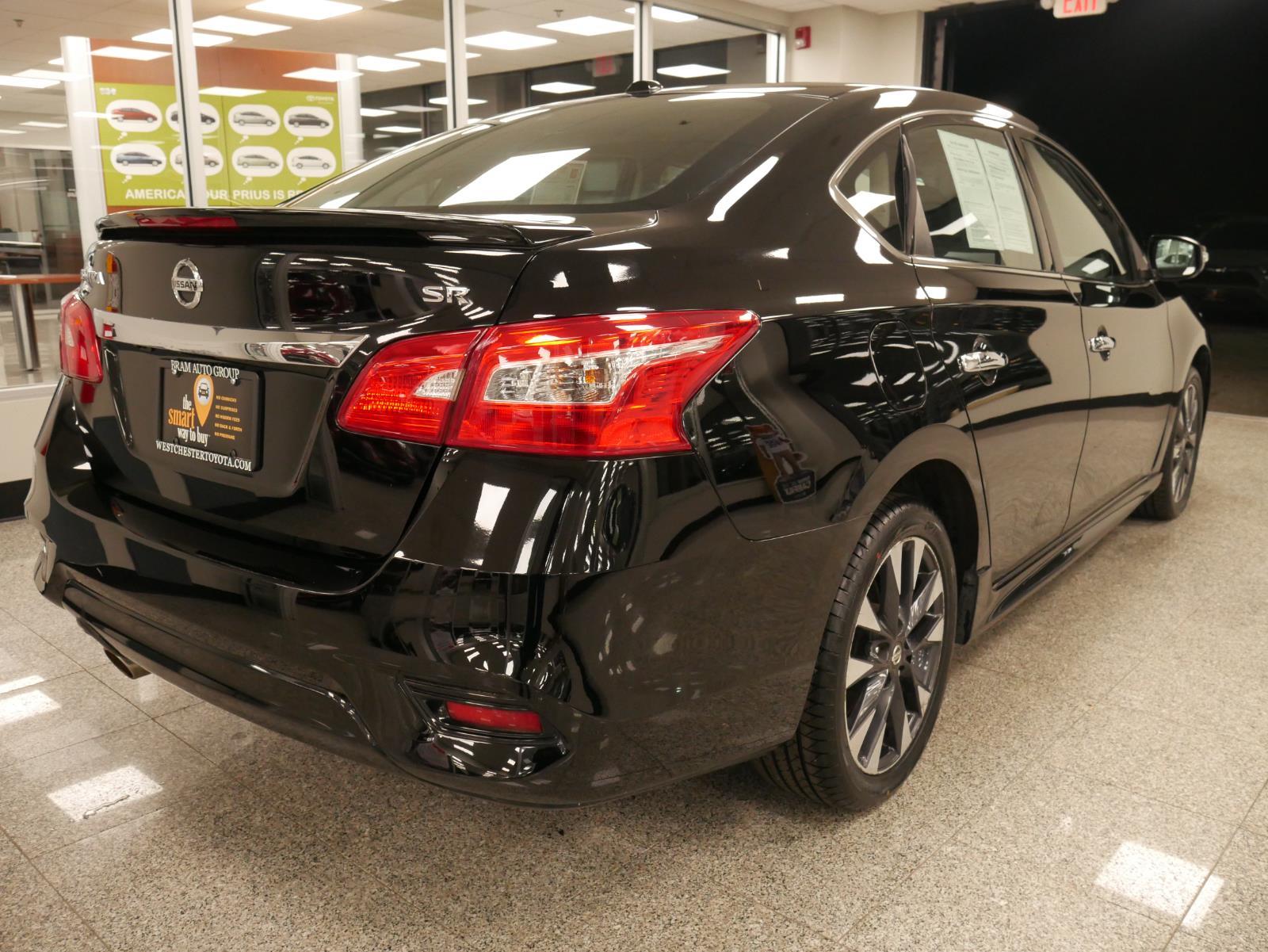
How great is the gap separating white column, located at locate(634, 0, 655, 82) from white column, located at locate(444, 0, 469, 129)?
56.2 inches

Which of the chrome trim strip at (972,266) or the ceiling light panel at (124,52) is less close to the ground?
the ceiling light panel at (124,52)

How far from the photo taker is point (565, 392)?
3.70 ft

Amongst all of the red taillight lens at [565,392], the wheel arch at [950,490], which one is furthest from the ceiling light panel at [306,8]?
the red taillight lens at [565,392]

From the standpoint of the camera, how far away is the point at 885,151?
5.55ft

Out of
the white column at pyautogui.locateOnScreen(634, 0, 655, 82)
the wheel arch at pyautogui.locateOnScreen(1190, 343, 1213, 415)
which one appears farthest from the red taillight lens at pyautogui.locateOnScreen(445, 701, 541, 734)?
the white column at pyautogui.locateOnScreen(634, 0, 655, 82)

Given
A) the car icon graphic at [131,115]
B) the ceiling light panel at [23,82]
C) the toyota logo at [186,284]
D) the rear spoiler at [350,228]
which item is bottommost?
the toyota logo at [186,284]

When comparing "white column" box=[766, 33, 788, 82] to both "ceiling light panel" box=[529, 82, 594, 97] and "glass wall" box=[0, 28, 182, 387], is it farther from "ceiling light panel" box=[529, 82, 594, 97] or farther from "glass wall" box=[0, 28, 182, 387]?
"glass wall" box=[0, 28, 182, 387]

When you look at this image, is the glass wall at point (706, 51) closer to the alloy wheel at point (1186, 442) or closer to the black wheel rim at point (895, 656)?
the alloy wheel at point (1186, 442)

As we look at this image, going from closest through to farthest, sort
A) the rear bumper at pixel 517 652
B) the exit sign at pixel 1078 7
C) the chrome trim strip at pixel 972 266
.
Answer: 1. the rear bumper at pixel 517 652
2. the chrome trim strip at pixel 972 266
3. the exit sign at pixel 1078 7

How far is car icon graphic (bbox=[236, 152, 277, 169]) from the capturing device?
4738 millimetres

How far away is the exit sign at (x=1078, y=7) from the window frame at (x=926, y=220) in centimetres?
525

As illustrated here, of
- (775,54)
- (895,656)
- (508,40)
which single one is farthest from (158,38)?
(775,54)

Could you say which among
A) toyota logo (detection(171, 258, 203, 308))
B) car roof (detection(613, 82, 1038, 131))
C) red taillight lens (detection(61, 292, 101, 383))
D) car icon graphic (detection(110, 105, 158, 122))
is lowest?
red taillight lens (detection(61, 292, 101, 383))

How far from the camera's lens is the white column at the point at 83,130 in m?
4.33
